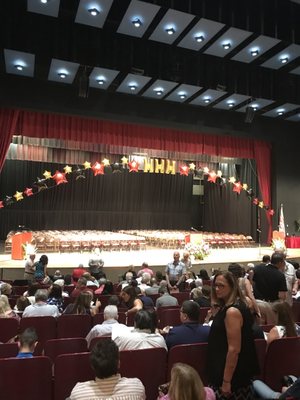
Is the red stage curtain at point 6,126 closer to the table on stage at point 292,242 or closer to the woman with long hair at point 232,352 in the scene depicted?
the woman with long hair at point 232,352

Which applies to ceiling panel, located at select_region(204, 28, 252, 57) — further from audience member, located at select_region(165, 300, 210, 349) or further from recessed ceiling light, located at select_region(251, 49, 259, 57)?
audience member, located at select_region(165, 300, 210, 349)

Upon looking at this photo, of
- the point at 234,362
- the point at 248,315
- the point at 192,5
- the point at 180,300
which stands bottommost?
the point at 180,300

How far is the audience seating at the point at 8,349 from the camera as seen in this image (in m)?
3.36

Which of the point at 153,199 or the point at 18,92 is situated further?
the point at 153,199

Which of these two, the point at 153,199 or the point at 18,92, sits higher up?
the point at 18,92

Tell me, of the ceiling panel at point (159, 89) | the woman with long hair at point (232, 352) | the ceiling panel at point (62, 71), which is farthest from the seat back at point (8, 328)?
the ceiling panel at point (159, 89)

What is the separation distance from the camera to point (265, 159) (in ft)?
57.0

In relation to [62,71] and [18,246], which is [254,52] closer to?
[62,71]

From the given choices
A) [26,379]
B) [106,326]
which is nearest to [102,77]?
[106,326]

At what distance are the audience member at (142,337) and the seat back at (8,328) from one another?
1.57 m

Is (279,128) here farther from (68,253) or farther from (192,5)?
(68,253)

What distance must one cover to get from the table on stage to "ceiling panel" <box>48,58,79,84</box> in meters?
11.1

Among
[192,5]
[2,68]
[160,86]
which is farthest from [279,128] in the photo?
[2,68]

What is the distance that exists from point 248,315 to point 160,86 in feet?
35.9
